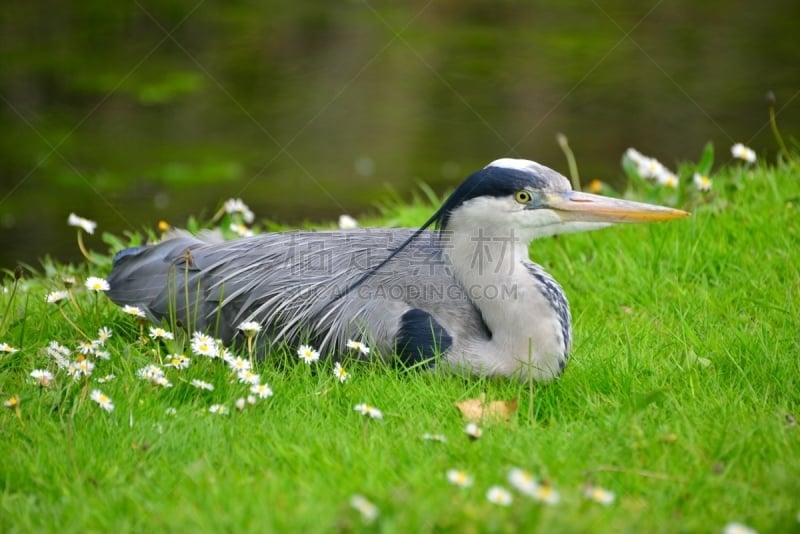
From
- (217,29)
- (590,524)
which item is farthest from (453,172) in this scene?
(590,524)

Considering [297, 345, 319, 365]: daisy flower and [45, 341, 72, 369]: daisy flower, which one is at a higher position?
[45, 341, 72, 369]: daisy flower

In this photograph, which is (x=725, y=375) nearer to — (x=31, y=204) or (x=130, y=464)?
(x=130, y=464)

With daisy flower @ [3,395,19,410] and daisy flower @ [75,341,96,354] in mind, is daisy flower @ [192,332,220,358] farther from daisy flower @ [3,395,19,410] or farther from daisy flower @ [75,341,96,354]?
daisy flower @ [3,395,19,410]

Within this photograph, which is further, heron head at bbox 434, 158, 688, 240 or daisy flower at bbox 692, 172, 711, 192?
daisy flower at bbox 692, 172, 711, 192

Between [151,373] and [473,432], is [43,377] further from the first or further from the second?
[473,432]

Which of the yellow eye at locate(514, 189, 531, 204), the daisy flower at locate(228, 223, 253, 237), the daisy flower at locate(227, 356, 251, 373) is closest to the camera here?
the daisy flower at locate(227, 356, 251, 373)

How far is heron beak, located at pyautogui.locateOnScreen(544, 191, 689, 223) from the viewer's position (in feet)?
14.6

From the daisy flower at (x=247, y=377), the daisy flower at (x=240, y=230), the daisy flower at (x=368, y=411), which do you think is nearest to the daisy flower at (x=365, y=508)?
the daisy flower at (x=368, y=411)

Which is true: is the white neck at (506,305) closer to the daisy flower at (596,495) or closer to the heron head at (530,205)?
the heron head at (530,205)

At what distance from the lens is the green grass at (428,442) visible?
117 inches

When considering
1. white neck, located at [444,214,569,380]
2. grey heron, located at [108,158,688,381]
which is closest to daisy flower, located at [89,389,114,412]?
grey heron, located at [108,158,688,381]

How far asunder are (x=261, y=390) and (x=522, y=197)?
1542 mm

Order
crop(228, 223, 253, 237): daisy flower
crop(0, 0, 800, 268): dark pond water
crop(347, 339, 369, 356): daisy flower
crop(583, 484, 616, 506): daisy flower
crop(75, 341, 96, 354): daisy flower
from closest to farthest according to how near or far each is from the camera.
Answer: crop(583, 484, 616, 506): daisy flower → crop(75, 341, 96, 354): daisy flower → crop(347, 339, 369, 356): daisy flower → crop(228, 223, 253, 237): daisy flower → crop(0, 0, 800, 268): dark pond water

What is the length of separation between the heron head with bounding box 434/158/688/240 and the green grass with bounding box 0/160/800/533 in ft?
2.04
